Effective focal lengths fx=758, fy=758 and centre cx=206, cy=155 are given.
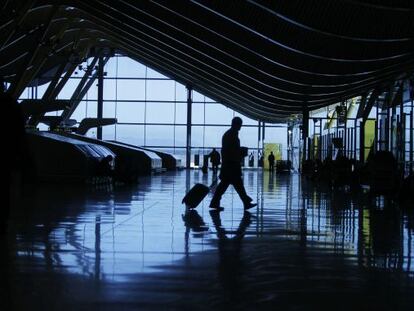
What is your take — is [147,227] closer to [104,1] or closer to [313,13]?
[313,13]

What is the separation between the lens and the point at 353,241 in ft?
25.9

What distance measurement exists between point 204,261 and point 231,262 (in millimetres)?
219

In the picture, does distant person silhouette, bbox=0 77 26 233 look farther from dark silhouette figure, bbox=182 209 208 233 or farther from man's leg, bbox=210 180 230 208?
man's leg, bbox=210 180 230 208

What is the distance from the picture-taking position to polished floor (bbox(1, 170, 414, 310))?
4.52 metres

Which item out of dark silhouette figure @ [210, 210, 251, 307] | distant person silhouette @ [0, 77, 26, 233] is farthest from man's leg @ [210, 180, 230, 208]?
distant person silhouette @ [0, 77, 26, 233]

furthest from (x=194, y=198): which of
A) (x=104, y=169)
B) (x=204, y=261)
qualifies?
(x=104, y=169)

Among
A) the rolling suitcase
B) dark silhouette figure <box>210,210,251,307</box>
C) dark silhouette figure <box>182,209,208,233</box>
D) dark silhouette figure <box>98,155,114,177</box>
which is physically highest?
dark silhouette figure <box>98,155,114,177</box>

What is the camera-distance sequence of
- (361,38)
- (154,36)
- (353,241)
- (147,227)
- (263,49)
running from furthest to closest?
(154,36)
(263,49)
(361,38)
(147,227)
(353,241)

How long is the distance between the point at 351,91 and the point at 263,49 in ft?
33.5

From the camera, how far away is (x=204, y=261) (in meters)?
6.16

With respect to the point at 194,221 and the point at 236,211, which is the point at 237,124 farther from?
the point at 194,221

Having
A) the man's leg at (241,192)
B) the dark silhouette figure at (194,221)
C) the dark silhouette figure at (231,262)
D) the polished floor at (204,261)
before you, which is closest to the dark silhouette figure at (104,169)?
the man's leg at (241,192)

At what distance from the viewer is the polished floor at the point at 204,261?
4523mm

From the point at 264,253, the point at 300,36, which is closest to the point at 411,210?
the point at 264,253
